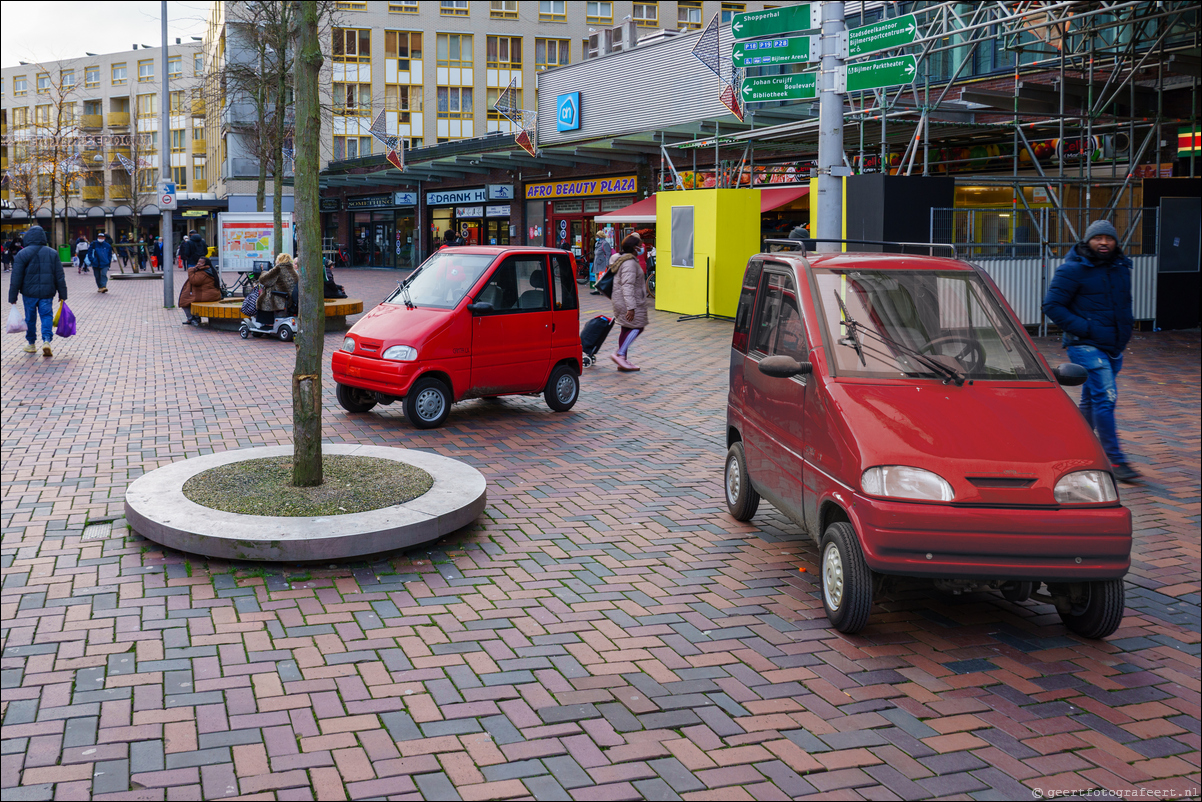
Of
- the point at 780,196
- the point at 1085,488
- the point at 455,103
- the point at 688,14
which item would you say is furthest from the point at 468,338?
the point at 688,14

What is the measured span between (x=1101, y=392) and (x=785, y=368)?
3.47 meters

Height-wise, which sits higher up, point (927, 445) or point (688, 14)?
point (688, 14)

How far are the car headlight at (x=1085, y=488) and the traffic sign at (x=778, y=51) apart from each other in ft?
16.5

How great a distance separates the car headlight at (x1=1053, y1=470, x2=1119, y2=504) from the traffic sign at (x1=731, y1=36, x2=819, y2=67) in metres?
5.04

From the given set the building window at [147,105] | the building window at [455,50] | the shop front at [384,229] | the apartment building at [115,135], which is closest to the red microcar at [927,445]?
the shop front at [384,229]

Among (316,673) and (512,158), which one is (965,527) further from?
(512,158)

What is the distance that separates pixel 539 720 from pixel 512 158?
115ft

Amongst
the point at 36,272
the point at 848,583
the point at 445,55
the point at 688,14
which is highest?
the point at 688,14

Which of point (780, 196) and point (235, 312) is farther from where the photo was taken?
point (780, 196)

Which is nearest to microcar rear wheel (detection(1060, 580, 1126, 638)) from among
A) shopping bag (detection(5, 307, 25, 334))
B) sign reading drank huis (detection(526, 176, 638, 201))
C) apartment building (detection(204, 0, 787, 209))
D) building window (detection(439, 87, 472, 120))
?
shopping bag (detection(5, 307, 25, 334))

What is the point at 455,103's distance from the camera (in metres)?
60.1

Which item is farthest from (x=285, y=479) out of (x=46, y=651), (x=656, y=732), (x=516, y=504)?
(x=656, y=732)

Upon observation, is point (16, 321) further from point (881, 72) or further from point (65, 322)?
point (881, 72)

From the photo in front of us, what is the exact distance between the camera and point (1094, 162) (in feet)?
70.0
